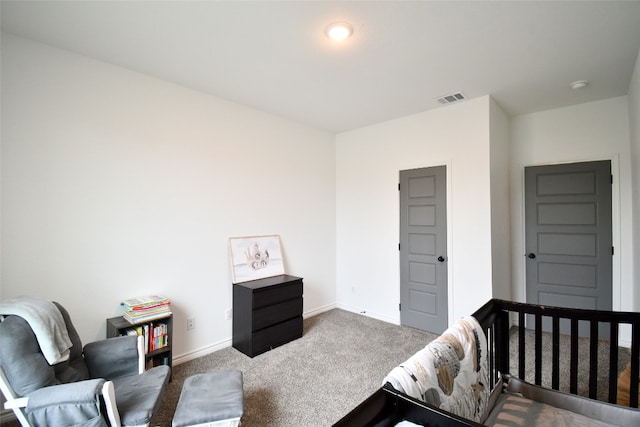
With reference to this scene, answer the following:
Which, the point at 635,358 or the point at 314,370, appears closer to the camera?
the point at 635,358

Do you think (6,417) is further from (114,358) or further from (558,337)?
(558,337)

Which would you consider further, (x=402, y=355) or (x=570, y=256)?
(x=570, y=256)

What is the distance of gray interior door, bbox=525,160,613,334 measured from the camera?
10.5 feet

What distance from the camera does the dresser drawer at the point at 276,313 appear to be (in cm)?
300

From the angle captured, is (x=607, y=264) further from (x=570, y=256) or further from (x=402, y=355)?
(x=402, y=355)

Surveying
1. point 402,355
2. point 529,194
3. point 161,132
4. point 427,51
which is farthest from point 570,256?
point 161,132

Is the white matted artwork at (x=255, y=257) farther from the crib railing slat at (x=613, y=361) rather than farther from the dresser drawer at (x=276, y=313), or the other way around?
the crib railing slat at (x=613, y=361)

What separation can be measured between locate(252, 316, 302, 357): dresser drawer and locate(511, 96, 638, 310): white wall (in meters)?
2.80

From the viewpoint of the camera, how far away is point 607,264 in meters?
3.19

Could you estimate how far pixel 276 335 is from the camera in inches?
123

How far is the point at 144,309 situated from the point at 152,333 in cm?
22

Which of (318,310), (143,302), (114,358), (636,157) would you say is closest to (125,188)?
(143,302)

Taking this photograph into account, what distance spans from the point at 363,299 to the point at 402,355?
1.28 meters

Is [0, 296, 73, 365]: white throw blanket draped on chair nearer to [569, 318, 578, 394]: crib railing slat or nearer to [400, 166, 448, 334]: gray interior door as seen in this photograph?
[569, 318, 578, 394]: crib railing slat
